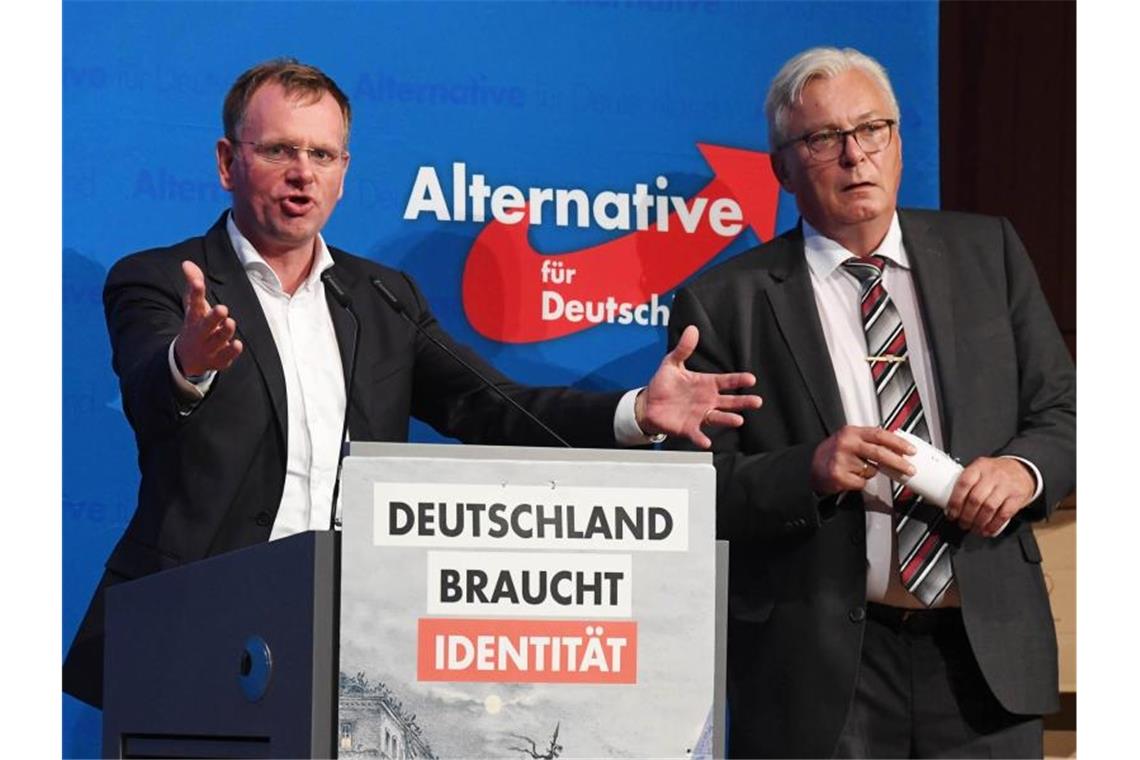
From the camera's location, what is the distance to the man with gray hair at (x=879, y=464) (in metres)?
3.11

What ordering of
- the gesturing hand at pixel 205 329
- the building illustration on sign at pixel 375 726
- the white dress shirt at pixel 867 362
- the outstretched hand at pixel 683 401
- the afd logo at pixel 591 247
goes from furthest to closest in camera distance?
1. the afd logo at pixel 591 247
2. the white dress shirt at pixel 867 362
3. the outstretched hand at pixel 683 401
4. the gesturing hand at pixel 205 329
5. the building illustration on sign at pixel 375 726

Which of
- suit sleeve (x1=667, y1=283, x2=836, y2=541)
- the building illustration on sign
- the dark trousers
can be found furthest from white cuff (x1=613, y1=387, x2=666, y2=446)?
the building illustration on sign

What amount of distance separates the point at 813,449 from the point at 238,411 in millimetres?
1058

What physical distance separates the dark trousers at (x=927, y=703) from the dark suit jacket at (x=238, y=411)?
2.02 feet

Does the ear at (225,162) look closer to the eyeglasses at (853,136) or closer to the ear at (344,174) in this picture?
the ear at (344,174)

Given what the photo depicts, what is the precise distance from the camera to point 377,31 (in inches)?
148

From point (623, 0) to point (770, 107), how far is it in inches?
18.5

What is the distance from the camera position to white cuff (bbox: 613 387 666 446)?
9.61 ft

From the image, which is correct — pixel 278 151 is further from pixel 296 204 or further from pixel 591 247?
pixel 591 247

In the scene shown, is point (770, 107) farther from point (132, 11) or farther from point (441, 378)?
point (132, 11)

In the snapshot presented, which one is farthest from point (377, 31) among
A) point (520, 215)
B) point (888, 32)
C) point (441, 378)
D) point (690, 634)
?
point (690, 634)

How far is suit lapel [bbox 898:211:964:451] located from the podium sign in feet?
4.89

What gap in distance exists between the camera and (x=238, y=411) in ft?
10.9

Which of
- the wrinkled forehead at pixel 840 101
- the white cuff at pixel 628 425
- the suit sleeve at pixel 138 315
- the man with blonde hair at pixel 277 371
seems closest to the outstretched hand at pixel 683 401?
the white cuff at pixel 628 425
